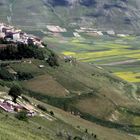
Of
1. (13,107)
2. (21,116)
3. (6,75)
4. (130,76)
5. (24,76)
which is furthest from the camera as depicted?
(130,76)

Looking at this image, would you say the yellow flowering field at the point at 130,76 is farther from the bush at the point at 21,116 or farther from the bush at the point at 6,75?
the bush at the point at 21,116

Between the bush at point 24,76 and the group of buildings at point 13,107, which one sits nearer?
the group of buildings at point 13,107

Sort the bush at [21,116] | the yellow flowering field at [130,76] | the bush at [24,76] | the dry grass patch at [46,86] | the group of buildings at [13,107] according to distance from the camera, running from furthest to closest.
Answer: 1. the yellow flowering field at [130,76]
2. the bush at [24,76]
3. the dry grass patch at [46,86]
4. the group of buildings at [13,107]
5. the bush at [21,116]

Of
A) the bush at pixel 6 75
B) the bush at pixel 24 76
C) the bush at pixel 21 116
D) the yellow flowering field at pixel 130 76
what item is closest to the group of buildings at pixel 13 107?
the bush at pixel 21 116

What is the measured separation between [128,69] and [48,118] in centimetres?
9627

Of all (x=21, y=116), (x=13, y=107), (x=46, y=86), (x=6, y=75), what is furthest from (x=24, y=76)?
(x=21, y=116)

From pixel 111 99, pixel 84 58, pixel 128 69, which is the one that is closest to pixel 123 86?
pixel 111 99

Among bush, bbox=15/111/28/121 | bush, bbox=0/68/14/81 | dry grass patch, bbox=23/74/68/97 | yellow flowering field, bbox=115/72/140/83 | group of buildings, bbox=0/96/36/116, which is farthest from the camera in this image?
yellow flowering field, bbox=115/72/140/83

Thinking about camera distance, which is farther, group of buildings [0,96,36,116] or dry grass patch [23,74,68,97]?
dry grass patch [23,74,68,97]

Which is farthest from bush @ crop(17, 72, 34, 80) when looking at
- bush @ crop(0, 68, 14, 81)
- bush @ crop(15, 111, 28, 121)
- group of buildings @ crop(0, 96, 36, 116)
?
bush @ crop(15, 111, 28, 121)

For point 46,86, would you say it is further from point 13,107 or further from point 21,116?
point 21,116

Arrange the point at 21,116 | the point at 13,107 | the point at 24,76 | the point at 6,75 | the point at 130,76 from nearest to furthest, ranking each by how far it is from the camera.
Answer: the point at 21,116
the point at 13,107
the point at 6,75
the point at 24,76
the point at 130,76

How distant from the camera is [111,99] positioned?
89.8 metres

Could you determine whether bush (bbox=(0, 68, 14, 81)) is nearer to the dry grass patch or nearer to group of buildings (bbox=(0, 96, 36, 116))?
the dry grass patch
